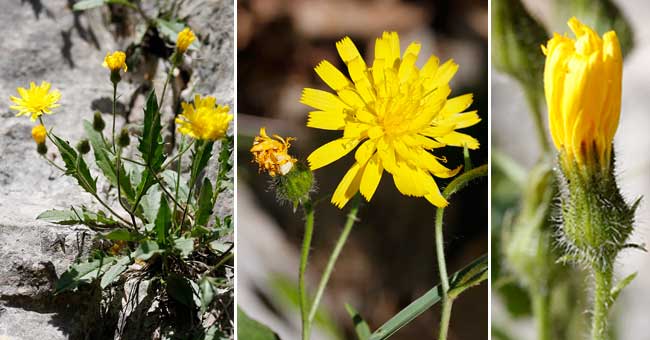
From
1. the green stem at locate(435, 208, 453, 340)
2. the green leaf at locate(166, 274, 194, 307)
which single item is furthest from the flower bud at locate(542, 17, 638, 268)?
the green leaf at locate(166, 274, 194, 307)

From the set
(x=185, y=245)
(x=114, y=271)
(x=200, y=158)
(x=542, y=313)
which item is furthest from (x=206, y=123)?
(x=542, y=313)

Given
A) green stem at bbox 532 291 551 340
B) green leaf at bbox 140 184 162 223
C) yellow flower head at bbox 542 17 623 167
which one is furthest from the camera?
green leaf at bbox 140 184 162 223

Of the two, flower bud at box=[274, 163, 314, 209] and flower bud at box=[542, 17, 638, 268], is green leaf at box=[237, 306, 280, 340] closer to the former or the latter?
flower bud at box=[274, 163, 314, 209]

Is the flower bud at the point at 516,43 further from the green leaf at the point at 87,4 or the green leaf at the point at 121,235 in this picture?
the green leaf at the point at 87,4

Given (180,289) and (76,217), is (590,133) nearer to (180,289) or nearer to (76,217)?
(180,289)

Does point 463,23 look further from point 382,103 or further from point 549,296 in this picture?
point 549,296

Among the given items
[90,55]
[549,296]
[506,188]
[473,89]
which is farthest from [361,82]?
[90,55]

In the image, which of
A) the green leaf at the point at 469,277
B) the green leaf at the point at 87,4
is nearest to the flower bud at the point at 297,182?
the green leaf at the point at 469,277
